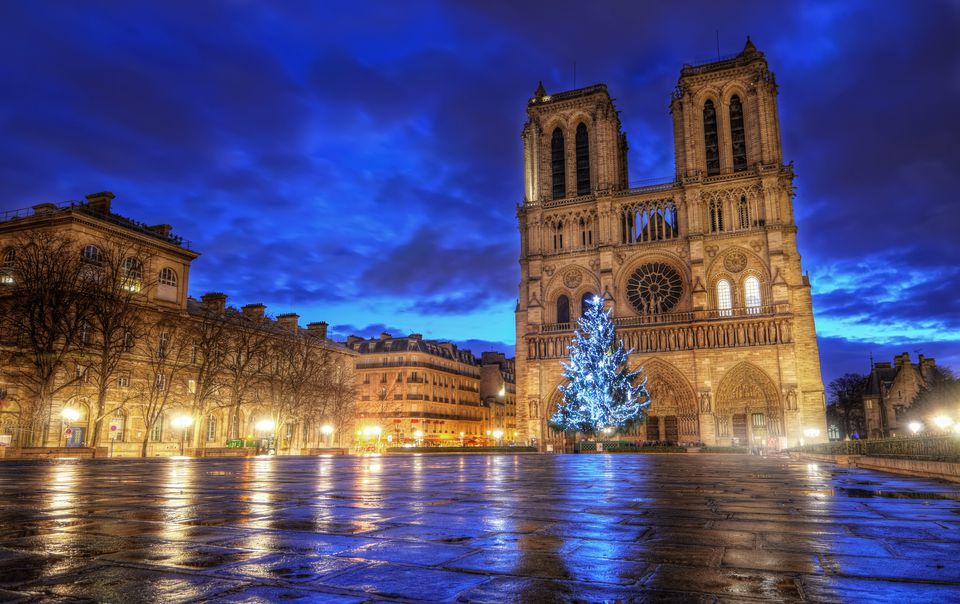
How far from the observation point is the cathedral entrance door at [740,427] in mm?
50000

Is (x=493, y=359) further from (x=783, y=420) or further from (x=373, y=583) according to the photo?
(x=373, y=583)

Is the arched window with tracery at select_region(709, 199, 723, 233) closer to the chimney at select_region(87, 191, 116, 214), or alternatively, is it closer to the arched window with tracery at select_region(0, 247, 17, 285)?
the chimney at select_region(87, 191, 116, 214)

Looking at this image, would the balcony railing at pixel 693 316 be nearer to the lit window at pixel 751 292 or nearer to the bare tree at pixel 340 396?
the lit window at pixel 751 292

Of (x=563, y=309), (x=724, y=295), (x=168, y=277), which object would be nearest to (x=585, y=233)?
(x=563, y=309)

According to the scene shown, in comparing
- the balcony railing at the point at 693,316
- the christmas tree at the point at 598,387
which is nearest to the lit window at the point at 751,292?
the balcony railing at the point at 693,316

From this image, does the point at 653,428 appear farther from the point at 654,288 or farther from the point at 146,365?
the point at 146,365

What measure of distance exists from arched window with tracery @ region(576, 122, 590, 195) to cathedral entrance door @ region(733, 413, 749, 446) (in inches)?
907

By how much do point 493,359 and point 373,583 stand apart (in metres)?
96.5

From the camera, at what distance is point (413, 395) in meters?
72.8

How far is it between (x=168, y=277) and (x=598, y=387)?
97.2 feet

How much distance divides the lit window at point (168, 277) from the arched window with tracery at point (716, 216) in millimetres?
39946

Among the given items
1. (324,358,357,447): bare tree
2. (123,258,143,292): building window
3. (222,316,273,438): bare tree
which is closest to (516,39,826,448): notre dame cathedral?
(324,358,357,447): bare tree

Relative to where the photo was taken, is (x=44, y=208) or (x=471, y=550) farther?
(x=44, y=208)

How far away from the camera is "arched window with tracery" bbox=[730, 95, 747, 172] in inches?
2205
